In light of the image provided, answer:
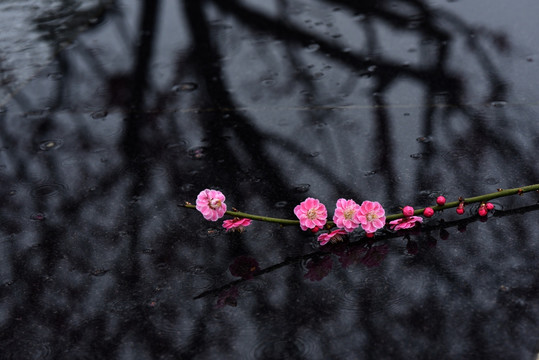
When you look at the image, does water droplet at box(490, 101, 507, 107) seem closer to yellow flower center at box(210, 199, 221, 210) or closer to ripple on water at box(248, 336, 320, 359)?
yellow flower center at box(210, 199, 221, 210)

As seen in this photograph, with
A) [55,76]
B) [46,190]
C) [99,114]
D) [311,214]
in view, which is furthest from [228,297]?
[55,76]

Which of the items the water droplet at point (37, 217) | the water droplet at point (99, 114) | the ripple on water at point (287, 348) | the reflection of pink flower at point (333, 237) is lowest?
the water droplet at point (99, 114)

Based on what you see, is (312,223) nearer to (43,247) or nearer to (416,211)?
(416,211)

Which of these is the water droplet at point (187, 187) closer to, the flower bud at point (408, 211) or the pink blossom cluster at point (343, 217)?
the pink blossom cluster at point (343, 217)

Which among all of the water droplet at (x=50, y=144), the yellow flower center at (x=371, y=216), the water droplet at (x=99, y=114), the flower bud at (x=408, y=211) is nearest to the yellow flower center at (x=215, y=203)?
the yellow flower center at (x=371, y=216)

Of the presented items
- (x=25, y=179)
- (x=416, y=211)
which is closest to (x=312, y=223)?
(x=416, y=211)

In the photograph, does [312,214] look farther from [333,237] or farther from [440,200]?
[440,200]
